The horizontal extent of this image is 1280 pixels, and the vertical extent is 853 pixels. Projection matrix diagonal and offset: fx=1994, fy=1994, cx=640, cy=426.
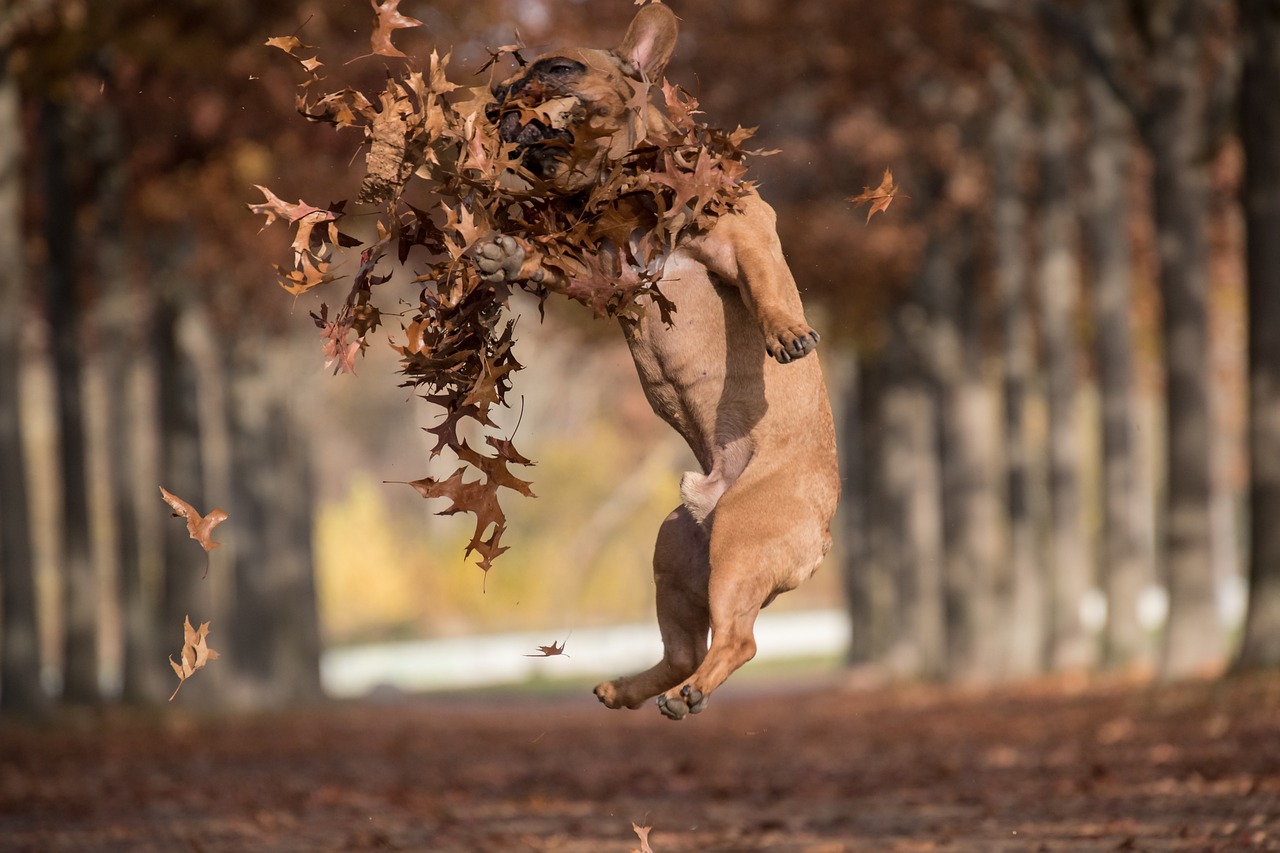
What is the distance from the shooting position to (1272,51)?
16.2 metres

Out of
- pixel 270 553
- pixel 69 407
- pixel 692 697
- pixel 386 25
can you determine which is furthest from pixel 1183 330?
pixel 270 553

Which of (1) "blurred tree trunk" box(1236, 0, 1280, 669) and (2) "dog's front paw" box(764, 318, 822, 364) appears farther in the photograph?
(1) "blurred tree trunk" box(1236, 0, 1280, 669)

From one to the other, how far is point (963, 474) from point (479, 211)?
22076mm

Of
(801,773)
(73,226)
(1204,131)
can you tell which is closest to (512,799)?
(801,773)

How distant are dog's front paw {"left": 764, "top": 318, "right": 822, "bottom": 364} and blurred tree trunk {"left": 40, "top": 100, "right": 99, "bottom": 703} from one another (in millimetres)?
17391

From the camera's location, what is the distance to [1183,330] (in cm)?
1897

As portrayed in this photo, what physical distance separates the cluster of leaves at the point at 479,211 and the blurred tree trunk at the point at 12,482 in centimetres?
1268

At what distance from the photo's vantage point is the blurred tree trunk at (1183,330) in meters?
18.3

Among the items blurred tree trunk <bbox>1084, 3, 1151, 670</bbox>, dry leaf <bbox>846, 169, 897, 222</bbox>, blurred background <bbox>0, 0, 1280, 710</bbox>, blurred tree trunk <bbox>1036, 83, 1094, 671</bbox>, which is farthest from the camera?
blurred tree trunk <bbox>1036, 83, 1094, 671</bbox>

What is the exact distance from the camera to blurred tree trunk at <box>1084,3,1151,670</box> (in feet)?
79.9

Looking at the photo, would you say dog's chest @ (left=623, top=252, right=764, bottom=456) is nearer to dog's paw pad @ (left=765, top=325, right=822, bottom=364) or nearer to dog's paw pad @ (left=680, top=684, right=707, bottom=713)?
dog's paw pad @ (left=765, top=325, right=822, bottom=364)

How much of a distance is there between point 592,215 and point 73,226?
701 inches

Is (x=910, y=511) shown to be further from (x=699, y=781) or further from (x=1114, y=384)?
(x=699, y=781)

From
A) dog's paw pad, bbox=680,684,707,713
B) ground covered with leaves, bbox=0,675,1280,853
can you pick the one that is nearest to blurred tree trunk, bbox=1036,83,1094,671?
ground covered with leaves, bbox=0,675,1280,853
